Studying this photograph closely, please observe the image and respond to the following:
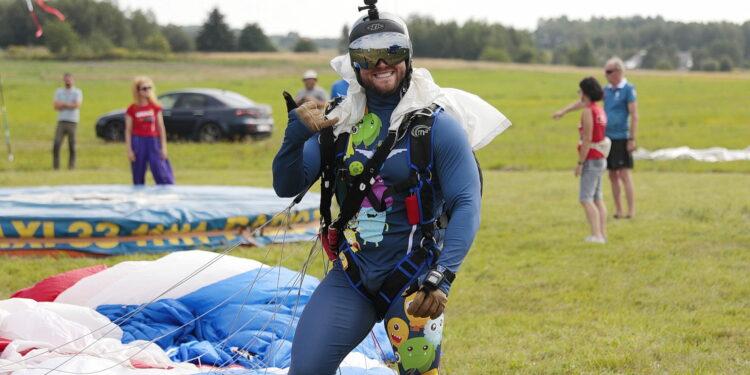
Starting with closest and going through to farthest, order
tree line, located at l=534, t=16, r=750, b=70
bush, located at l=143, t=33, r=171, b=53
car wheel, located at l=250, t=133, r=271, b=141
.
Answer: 1. car wheel, located at l=250, t=133, r=271, b=141
2. bush, located at l=143, t=33, r=171, b=53
3. tree line, located at l=534, t=16, r=750, b=70

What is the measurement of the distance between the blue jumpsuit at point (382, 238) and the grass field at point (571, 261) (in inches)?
68.5

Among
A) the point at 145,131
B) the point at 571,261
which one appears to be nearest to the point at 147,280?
the point at 571,261

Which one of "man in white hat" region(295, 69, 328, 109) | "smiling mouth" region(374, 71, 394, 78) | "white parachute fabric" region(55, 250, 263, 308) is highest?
"smiling mouth" region(374, 71, 394, 78)

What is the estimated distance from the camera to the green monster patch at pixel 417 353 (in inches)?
127

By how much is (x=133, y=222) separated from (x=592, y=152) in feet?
13.7

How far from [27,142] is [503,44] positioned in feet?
253

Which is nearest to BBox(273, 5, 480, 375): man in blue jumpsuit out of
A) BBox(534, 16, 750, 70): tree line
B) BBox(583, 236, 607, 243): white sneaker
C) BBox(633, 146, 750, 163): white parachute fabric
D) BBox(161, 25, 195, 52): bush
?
BBox(583, 236, 607, 243): white sneaker

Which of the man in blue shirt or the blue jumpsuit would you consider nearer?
the blue jumpsuit

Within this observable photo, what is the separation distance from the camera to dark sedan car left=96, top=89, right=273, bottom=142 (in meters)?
20.7

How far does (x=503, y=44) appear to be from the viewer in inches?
3720

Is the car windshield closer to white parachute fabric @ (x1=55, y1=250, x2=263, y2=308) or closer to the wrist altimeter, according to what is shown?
white parachute fabric @ (x1=55, y1=250, x2=263, y2=308)

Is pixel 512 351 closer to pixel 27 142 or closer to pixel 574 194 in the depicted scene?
pixel 574 194

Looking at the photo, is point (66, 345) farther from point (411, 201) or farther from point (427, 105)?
point (427, 105)

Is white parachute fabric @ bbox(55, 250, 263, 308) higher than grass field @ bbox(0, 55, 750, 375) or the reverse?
higher
